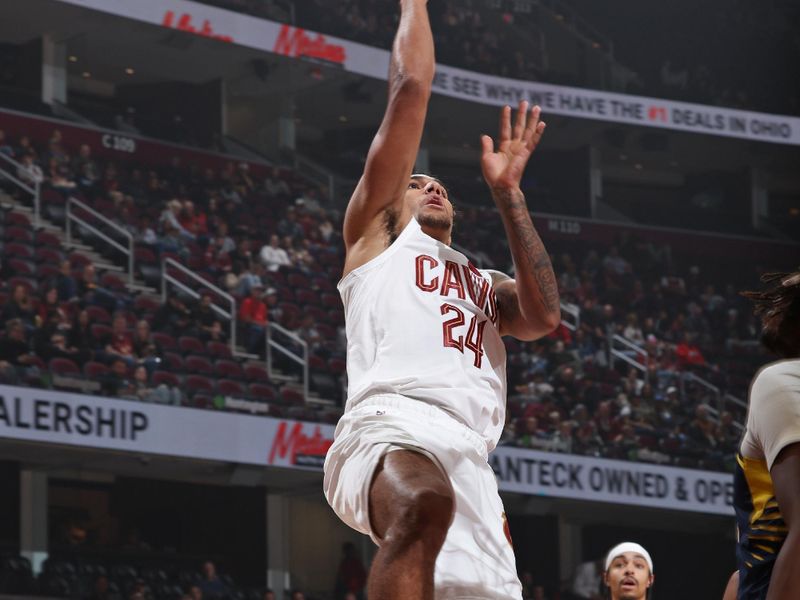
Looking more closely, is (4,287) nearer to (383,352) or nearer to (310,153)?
(310,153)

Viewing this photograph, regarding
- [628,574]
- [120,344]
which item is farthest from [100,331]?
[628,574]

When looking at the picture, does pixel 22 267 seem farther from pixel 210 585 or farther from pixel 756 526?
pixel 756 526

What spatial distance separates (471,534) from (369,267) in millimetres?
884

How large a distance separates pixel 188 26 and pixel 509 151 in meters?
19.0

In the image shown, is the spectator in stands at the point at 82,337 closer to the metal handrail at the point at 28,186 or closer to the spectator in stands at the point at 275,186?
the metal handrail at the point at 28,186

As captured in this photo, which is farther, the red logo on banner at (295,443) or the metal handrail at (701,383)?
the metal handrail at (701,383)

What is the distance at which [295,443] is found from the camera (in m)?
18.0

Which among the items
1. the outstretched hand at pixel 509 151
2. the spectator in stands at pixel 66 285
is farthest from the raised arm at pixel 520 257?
the spectator in stands at pixel 66 285

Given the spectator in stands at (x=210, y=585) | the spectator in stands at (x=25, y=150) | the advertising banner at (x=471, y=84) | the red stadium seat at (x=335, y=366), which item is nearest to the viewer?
the spectator in stands at (x=210, y=585)

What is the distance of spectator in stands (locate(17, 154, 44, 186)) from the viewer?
18984 mm

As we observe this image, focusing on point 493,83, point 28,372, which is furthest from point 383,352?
point 493,83

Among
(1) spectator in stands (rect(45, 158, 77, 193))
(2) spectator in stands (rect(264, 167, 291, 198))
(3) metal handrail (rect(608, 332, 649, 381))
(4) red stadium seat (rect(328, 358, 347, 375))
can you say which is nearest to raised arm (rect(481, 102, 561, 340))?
(4) red stadium seat (rect(328, 358, 347, 375))

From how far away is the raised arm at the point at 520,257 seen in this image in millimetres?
4418

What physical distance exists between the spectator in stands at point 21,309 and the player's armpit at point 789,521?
1415cm
